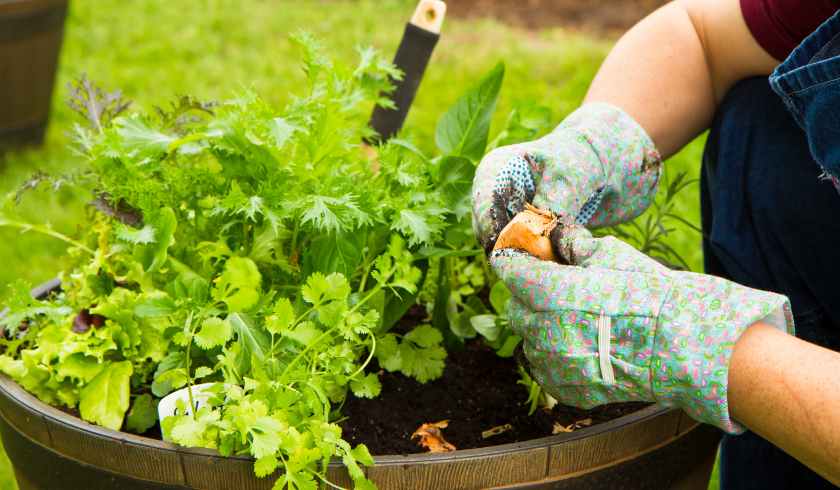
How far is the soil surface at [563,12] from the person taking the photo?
4480 millimetres

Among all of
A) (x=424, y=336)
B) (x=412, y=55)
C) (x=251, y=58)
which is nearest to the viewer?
(x=424, y=336)

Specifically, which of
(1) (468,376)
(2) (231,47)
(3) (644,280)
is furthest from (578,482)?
(2) (231,47)

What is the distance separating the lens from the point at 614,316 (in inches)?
36.2

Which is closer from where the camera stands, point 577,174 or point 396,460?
point 396,460

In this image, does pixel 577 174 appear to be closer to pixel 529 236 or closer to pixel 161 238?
pixel 529 236

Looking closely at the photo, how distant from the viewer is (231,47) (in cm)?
419

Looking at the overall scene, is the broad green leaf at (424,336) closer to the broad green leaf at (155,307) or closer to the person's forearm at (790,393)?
the broad green leaf at (155,307)

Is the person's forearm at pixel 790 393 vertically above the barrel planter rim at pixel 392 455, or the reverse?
the person's forearm at pixel 790 393

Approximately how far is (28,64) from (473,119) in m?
2.41

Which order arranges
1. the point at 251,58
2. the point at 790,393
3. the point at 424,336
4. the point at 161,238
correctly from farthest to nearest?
the point at 251,58 → the point at 424,336 → the point at 161,238 → the point at 790,393

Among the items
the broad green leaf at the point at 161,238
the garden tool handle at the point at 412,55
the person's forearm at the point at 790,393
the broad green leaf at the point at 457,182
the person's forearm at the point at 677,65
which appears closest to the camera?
the person's forearm at the point at 790,393

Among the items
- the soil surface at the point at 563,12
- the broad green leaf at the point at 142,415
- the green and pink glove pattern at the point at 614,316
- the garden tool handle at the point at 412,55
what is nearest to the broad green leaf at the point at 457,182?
the green and pink glove pattern at the point at 614,316

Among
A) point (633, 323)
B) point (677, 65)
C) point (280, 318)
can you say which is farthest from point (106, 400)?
point (677, 65)

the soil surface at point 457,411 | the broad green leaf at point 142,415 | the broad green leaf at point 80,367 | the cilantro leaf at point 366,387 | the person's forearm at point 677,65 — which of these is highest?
the person's forearm at point 677,65
